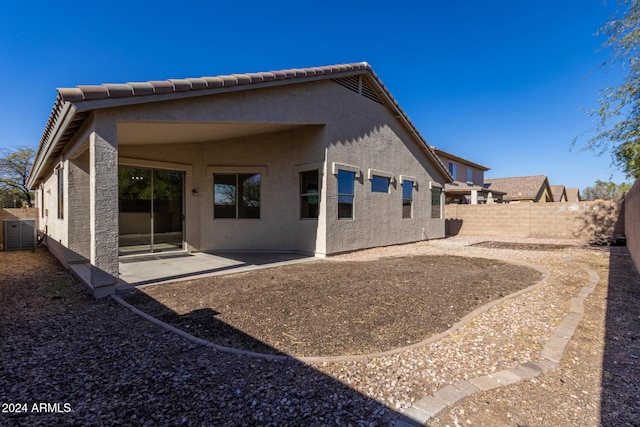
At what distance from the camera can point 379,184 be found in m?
11.5

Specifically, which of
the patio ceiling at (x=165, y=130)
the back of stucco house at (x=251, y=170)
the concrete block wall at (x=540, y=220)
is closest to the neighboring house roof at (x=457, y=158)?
the concrete block wall at (x=540, y=220)

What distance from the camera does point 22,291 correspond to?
5555 millimetres

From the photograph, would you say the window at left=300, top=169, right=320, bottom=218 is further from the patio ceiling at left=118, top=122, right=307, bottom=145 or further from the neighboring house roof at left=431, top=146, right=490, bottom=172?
the neighboring house roof at left=431, top=146, right=490, bottom=172

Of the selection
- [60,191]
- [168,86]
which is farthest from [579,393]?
[60,191]

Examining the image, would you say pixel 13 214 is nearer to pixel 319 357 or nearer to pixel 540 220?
pixel 319 357

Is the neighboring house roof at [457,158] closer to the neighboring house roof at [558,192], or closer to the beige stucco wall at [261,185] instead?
the neighboring house roof at [558,192]

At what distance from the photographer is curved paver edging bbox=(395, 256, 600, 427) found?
7.13 ft

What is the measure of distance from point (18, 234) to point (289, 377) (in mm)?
14135

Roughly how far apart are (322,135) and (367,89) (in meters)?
3.43

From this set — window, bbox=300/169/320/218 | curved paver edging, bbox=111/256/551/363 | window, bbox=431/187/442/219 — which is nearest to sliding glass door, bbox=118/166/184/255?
window, bbox=300/169/320/218

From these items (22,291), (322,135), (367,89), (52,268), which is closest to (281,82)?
(322,135)

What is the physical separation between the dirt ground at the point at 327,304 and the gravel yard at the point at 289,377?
0.32 metres

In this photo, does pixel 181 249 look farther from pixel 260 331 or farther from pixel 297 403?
pixel 297 403

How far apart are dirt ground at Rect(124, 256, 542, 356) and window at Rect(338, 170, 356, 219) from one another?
2.76 metres
